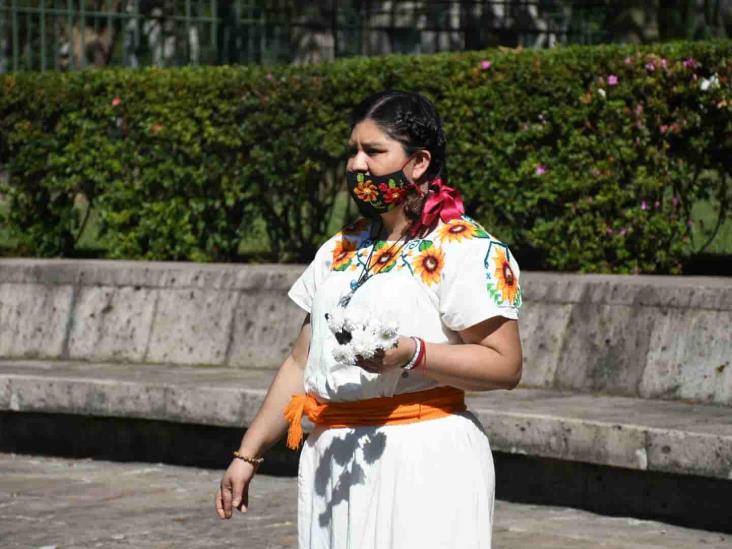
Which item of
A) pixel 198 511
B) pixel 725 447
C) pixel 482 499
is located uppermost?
pixel 482 499

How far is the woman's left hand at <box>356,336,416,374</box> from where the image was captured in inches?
139

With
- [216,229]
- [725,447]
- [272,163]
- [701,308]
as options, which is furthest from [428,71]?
[725,447]

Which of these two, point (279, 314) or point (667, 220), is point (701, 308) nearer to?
point (667, 220)

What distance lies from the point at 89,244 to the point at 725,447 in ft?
19.8

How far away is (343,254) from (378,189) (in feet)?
0.70

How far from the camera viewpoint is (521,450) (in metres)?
7.28

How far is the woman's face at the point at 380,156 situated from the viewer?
392 centimetres

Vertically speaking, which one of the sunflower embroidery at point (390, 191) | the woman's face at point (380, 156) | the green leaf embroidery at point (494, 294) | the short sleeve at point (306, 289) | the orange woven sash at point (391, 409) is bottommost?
the orange woven sash at point (391, 409)

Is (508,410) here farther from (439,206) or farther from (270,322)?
(439,206)

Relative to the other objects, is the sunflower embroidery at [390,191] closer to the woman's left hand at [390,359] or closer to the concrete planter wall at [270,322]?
the woman's left hand at [390,359]

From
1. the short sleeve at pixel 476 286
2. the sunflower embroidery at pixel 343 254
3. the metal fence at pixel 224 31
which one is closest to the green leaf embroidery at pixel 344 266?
the sunflower embroidery at pixel 343 254

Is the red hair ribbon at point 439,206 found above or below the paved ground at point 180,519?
above

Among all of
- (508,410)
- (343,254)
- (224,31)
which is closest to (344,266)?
(343,254)

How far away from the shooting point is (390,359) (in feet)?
11.7
